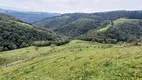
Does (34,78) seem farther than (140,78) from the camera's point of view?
Yes

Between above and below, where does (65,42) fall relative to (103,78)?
below

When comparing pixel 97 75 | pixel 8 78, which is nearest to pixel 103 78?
pixel 97 75

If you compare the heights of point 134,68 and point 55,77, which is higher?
point 134,68

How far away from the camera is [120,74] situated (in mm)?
20734

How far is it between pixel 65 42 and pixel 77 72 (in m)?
111

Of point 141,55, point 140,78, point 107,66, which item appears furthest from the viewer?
point 141,55

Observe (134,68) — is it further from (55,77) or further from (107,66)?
(55,77)

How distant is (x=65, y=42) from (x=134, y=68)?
11404cm

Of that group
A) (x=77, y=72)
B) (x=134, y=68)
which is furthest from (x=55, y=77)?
(x=134, y=68)

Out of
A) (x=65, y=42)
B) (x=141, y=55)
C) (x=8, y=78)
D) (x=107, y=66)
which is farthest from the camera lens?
(x=65, y=42)

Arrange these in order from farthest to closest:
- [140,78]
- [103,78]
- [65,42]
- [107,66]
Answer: [65,42], [107,66], [103,78], [140,78]

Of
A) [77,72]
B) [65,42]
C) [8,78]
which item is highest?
[77,72]

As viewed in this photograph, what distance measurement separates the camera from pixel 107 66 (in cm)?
2383

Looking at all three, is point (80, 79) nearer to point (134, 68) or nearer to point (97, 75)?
point (97, 75)
